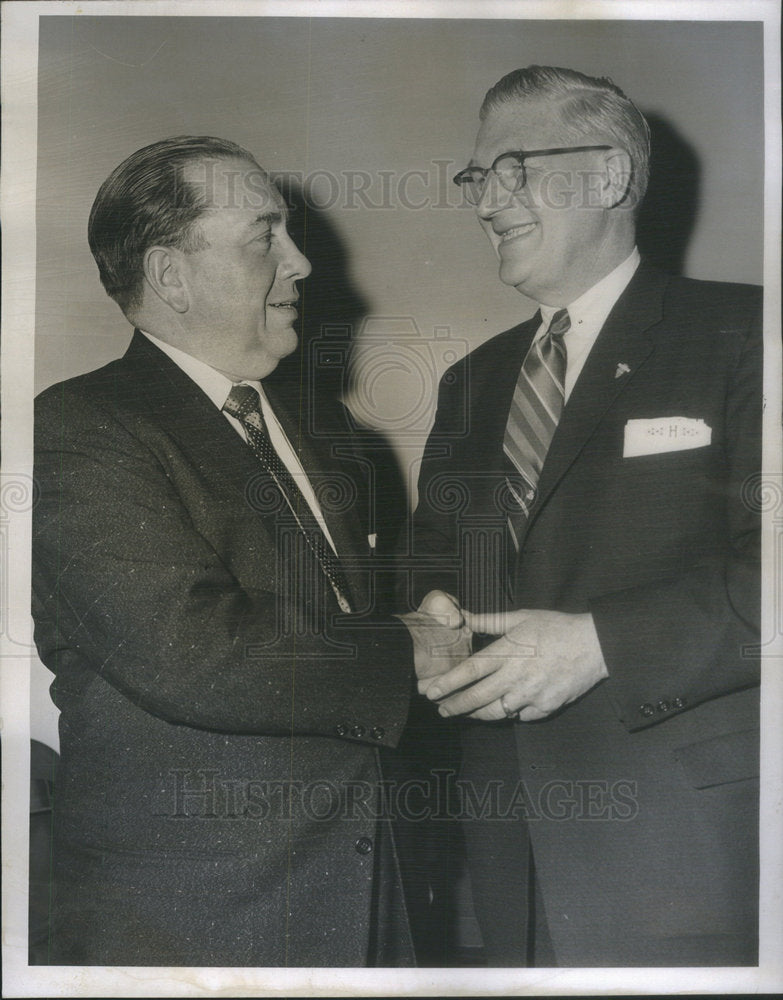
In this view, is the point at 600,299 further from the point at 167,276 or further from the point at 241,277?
the point at 167,276

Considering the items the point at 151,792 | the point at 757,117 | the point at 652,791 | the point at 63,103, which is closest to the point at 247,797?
the point at 151,792

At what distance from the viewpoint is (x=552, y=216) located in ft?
6.27

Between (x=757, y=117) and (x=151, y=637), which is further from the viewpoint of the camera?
(x=757, y=117)

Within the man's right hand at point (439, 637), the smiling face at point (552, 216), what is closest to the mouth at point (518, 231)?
the smiling face at point (552, 216)

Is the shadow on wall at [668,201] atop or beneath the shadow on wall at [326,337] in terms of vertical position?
atop

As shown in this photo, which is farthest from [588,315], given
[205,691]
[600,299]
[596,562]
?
[205,691]

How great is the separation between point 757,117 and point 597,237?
0.46 meters

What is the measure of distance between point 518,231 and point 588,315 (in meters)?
0.22

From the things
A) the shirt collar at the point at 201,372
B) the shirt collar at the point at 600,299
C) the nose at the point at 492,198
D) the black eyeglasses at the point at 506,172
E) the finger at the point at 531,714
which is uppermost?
the black eyeglasses at the point at 506,172

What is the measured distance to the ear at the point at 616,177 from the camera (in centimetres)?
192

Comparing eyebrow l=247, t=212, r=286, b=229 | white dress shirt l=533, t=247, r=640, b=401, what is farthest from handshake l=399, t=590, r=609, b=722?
eyebrow l=247, t=212, r=286, b=229

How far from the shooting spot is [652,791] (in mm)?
1884

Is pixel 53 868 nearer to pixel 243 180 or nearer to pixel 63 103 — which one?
pixel 243 180

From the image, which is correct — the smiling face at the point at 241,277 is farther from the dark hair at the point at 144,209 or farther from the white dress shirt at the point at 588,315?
the white dress shirt at the point at 588,315
